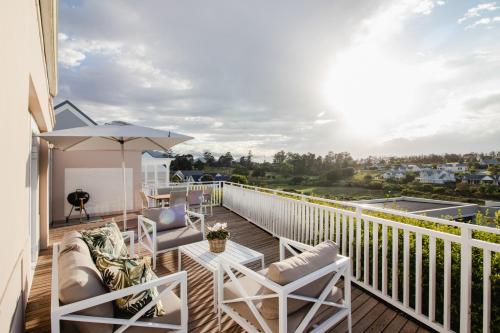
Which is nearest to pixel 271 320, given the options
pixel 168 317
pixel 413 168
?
pixel 168 317

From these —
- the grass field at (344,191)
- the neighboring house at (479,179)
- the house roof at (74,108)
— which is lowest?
the grass field at (344,191)

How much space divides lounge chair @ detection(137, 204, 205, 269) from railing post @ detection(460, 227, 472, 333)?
3573 mm

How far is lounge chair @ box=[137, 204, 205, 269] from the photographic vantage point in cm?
390

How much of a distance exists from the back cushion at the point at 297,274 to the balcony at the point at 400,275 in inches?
33.3

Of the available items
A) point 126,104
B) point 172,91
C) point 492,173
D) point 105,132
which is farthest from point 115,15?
point 492,173

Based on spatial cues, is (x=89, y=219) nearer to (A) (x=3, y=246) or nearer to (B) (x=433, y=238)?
(A) (x=3, y=246)

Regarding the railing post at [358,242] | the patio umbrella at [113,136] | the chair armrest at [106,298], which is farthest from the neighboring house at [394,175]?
the chair armrest at [106,298]

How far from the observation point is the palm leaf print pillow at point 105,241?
2432 millimetres

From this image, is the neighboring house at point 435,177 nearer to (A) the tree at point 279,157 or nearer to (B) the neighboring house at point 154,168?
(A) the tree at point 279,157

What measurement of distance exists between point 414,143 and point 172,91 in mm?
25954

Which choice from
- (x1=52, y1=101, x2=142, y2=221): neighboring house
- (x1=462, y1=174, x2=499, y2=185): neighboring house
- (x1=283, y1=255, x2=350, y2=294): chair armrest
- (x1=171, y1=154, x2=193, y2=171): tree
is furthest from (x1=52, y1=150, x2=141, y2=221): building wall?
(x1=171, y1=154, x2=193, y2=171): tree

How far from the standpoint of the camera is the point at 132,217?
7.73 metres

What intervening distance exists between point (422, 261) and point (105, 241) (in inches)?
139

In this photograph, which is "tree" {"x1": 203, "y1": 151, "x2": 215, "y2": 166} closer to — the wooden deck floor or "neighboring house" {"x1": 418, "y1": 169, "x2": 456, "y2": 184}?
"neighboring house" {"x1": 418, "y1": 169, "x2": 456, "y2": 184}
